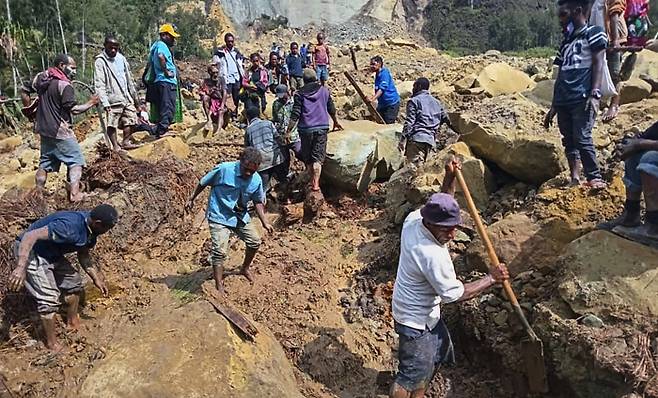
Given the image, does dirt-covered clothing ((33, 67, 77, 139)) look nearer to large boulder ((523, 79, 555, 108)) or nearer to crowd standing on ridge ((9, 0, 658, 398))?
crowd standing on ridge ((9, 0, 658, 398))

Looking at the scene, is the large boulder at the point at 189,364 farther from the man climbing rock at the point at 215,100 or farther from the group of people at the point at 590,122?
the man climbing rock at the point at 215,100

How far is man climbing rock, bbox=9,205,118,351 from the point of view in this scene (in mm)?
4125

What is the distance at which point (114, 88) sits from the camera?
262 inches

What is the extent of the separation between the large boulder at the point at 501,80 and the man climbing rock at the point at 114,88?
584cm

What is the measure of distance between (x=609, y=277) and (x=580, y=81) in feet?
5.02

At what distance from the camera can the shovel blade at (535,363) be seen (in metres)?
3.51

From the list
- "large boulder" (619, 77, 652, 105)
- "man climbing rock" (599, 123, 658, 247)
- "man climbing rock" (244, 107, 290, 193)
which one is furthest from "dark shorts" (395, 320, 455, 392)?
"large boulder" (619, 77, 652, 105)

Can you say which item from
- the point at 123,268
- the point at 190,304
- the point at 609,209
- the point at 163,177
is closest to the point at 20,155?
the point at 163,177

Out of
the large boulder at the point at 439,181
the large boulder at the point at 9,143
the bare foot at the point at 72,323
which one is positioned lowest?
the large boulder at the point at 9,143

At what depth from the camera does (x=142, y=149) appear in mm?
7352

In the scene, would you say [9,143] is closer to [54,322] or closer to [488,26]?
[54,322]

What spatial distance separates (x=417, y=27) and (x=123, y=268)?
4536 cm

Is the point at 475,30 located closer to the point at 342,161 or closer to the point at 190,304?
the point at 342,161

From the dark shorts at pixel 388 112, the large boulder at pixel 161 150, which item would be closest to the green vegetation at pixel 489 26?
the dark shorts at pixel 388 112
